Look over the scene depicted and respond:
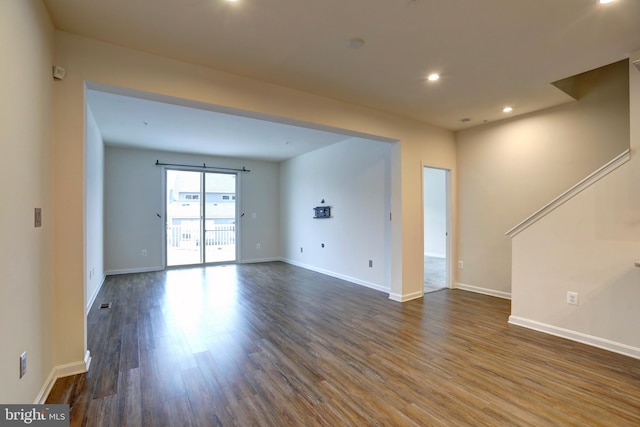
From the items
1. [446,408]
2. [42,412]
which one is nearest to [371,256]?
[446,408]

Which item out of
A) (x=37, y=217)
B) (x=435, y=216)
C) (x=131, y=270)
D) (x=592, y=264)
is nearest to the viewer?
(x=37, y=217)

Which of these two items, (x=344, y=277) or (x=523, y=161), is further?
(x=344, y=277)

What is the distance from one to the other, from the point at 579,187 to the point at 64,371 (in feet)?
16.1

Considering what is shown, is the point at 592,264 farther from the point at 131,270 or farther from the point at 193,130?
the point at 131,270

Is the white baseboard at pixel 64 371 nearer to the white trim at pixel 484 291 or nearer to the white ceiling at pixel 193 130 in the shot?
the white ceiling at pixel 193 130

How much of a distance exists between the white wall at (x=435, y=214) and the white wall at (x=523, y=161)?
3.95 meters

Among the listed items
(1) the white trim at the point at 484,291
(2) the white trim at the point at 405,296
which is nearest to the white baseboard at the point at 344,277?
(2) the white trim at the point at 405,296

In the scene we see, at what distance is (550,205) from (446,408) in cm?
249

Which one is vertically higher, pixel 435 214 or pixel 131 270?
pixel 435 214

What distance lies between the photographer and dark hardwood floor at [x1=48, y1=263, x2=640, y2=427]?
6.17ft

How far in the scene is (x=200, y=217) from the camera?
7.14 meters

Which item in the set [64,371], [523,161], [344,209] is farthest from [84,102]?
[523,161]

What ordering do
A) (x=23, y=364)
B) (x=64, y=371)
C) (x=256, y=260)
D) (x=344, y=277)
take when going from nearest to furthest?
1. (x=23, y=364)
2. (x=64, y=371)
3. (x=344, y=277)
4. (x=256, y=260)

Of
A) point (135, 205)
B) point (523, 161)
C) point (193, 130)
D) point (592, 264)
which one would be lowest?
point (592, 264)
